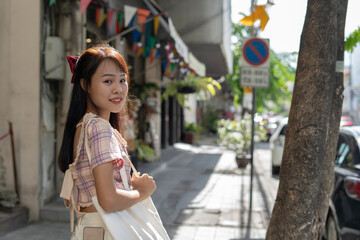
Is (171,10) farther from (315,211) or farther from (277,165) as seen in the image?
(315,211)

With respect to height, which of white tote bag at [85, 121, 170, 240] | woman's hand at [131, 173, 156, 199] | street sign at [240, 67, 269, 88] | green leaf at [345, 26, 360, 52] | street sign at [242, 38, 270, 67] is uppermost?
street sign at [242, 38, 270, 67]

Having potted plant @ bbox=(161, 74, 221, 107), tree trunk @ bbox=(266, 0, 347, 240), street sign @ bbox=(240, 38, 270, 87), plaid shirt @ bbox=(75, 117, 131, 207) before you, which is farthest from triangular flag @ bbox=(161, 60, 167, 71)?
plaid shirt @ bbox=(75, 117, 131, 207)

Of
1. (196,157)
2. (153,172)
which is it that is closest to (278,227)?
(153,172)

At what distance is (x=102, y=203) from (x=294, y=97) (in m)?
1.78

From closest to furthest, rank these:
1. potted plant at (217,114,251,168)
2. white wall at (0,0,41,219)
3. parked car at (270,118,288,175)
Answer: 1. white wall at (0,0,41,219)
2. parked car at (270,118,288,175)
3. potted plant at (217,114,251,168)

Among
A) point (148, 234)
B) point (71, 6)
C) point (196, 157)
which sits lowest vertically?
point (196, 157)

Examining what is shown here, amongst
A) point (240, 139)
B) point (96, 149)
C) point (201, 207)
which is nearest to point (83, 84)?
point (96, 149)

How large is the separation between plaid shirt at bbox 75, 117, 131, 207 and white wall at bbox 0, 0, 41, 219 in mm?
4481

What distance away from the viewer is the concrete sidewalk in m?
5.77

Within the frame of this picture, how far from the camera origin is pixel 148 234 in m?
1.85

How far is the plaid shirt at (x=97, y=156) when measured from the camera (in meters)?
1.75

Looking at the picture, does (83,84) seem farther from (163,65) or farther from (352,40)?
(163,65)

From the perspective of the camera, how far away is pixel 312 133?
283cm

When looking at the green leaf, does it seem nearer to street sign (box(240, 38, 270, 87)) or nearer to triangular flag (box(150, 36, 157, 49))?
street sign (box(240, 38, 270, 87))
